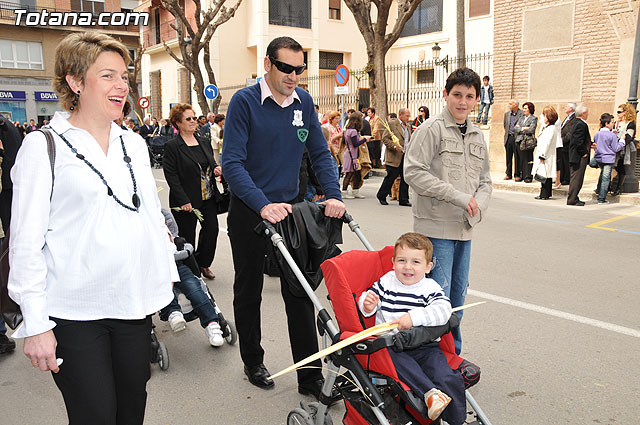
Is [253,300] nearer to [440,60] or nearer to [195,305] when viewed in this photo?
[195,305]

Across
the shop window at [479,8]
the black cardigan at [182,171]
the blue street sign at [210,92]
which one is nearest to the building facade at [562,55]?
the blue street sign at [210,92]

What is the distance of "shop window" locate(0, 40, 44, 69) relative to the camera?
1556 inches

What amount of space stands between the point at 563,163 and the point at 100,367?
41.9 ft

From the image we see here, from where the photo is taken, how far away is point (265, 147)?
11.2ft

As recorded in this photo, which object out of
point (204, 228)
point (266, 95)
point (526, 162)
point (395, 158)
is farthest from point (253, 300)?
point (526, 162)

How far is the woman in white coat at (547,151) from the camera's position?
11.6 m

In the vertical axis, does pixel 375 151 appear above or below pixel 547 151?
below

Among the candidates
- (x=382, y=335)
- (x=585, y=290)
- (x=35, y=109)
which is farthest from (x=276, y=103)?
(x=35, y=109)

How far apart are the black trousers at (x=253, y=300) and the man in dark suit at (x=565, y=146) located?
9985mm

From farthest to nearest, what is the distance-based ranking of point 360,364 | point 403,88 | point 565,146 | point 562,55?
point 403,88
point 562,55
point 565,146
point 360,364

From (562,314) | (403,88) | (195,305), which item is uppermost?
(403,88)

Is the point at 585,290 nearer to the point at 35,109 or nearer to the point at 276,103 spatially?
the point at 276,103

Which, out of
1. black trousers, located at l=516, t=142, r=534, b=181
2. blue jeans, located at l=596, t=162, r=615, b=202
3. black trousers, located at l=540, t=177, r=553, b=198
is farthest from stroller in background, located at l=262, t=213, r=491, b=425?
black trousers, located at l=516, t=142, r=534, b=181

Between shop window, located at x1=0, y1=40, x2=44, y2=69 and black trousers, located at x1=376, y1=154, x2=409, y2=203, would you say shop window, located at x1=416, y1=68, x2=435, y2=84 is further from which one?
shop window, located at x1=0, y1=40, x2=44, y2=69
